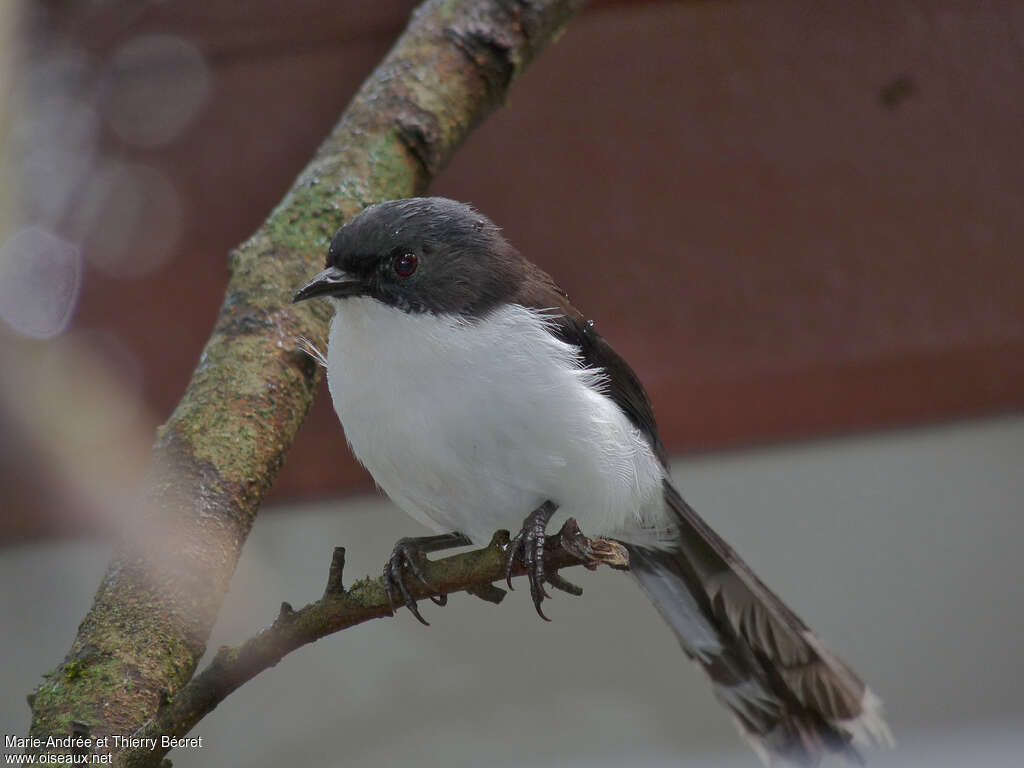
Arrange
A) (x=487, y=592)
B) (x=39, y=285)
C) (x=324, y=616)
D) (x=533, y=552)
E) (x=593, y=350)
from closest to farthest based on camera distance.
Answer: (x=324, y=616), (x=487, y=592), (x=533, y=552), (x=593, y=350), (x=39, y=285)

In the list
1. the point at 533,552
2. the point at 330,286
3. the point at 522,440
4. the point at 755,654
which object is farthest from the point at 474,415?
the point at 755,654

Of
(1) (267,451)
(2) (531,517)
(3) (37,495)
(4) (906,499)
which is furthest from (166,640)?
(4) (906,499)

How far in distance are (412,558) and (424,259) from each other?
0.50m

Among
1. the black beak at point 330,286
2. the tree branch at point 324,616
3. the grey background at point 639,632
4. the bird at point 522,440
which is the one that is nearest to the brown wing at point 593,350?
the bird at point 522,440

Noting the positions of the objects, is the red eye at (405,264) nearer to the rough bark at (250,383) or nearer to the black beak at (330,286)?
the black beak at (330,286)

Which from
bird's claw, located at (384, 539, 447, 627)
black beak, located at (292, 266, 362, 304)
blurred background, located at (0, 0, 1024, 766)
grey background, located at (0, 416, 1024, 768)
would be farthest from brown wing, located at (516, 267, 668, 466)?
grey background, located at (0, 416, 1024, 768)

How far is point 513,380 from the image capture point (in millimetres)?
1672

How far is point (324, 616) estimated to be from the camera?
1.34 m

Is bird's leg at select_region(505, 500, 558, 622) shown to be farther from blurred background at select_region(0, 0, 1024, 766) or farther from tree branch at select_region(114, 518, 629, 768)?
blurred background at select_region(0, 0, 1024, 766)

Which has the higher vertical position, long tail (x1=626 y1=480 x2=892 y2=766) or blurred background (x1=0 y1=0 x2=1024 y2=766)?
blurred background (x1=0 y1=0 x2=1024 y2=766)

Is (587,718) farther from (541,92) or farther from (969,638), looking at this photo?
(541,92)

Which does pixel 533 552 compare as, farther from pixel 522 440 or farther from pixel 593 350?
pixel 593 350

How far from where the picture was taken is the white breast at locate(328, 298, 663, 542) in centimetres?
165

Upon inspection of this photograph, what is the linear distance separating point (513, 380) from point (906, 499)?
73.4 inches
